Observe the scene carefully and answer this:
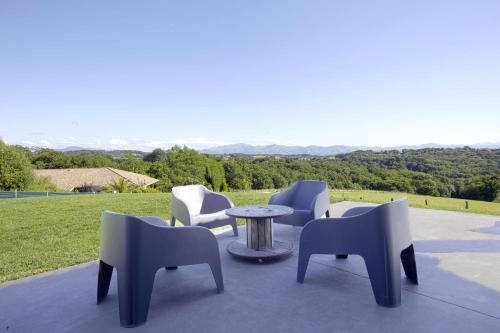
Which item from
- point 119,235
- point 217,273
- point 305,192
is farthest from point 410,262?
point 119,235

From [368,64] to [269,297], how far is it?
11.3 metres

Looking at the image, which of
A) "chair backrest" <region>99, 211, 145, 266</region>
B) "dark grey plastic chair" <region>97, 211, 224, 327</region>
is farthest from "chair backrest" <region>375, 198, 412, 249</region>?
"chair backrest" <region>99, 211, 145, 266</region>

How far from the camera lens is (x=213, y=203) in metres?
5.32

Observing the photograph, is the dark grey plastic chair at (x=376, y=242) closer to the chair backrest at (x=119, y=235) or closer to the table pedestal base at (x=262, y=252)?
the table pedestal base at (x=262, y=252)

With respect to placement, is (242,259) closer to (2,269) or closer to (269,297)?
(269,297)

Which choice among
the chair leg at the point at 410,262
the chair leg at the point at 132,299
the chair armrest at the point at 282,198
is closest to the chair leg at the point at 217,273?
the chair leg at the point at 132,299

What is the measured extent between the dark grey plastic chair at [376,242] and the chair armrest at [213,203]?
2357mm

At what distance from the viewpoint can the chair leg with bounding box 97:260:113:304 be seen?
2.82 meters

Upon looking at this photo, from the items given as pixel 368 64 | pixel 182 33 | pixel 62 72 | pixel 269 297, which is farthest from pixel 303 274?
pixel 62 72

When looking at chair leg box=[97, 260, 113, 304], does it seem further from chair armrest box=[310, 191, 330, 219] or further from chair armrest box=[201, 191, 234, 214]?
chair armrest box=[310, 191, 330, 219]

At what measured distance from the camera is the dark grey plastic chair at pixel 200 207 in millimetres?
4535

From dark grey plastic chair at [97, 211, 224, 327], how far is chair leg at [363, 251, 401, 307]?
1.60 metres

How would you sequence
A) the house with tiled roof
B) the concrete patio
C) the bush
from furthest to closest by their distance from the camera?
the house with tiled roof, the bush, the concrete patio

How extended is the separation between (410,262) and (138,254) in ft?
8.76
